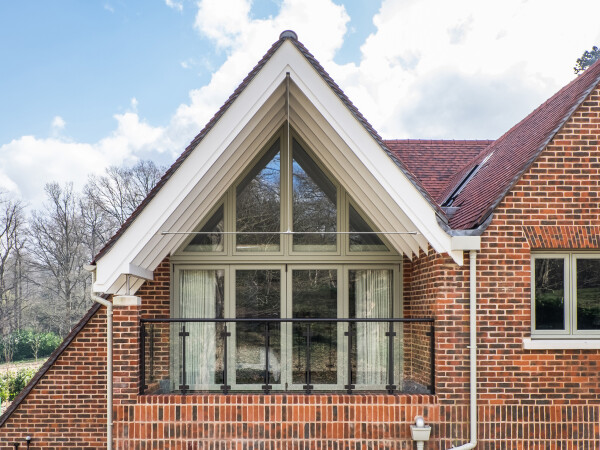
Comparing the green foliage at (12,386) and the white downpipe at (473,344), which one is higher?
the white downpipe at (473,344)

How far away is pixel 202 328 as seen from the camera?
304 inches

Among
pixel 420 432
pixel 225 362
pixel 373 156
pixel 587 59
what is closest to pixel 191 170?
pixel 373 156

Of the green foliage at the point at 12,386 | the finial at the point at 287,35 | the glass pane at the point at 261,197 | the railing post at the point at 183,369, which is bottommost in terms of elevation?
the green foliage at the point at 12,386

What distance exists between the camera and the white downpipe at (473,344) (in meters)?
6.50

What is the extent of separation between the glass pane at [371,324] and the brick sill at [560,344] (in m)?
1.80

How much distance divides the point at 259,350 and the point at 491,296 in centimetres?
323

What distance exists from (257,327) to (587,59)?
24.9 m

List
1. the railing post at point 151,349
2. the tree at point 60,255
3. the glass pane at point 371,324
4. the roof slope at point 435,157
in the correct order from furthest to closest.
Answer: the tree at point 60,255 < the roof slope at point 435,157 < the glass pane at point 371,324 < the railing post at point 151,349

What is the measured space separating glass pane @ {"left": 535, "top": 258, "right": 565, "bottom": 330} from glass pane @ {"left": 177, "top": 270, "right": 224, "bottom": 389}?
4.30 metres

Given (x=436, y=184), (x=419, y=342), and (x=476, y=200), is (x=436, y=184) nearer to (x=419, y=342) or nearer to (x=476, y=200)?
(x=476, y=200)

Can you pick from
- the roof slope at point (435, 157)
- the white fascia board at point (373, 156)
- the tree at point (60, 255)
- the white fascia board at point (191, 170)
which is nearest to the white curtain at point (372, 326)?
the white fascia board at point (373, 156)

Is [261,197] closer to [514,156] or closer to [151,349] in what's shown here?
[151,349]

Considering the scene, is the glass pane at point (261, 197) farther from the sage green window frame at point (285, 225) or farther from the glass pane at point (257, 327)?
the glass pane at point (257, 327)

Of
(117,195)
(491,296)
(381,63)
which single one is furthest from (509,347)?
(381,63)
